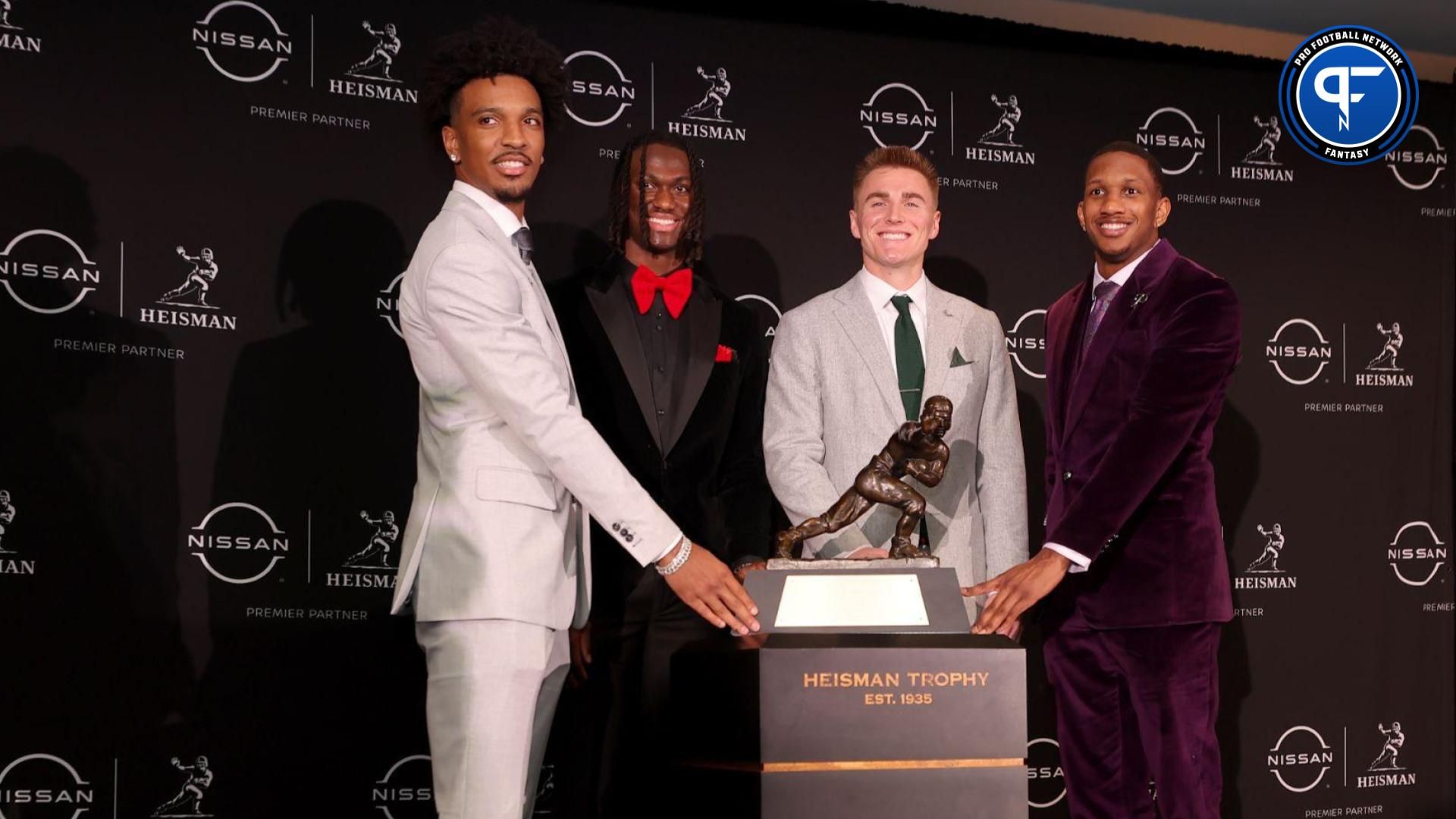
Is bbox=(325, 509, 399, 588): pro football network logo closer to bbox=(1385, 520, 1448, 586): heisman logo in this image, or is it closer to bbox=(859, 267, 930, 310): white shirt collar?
bbox=(859, 267, 930, 310): white shirt collar

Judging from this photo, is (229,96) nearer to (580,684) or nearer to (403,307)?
(403,307)

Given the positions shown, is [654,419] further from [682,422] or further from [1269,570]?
[1269,570]

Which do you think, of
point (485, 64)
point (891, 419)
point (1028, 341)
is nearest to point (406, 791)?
point (891, 419)

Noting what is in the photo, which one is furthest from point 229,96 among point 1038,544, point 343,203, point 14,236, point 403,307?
point 1038,544

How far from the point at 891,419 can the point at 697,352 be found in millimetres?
533

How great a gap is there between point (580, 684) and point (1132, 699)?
1366 mm

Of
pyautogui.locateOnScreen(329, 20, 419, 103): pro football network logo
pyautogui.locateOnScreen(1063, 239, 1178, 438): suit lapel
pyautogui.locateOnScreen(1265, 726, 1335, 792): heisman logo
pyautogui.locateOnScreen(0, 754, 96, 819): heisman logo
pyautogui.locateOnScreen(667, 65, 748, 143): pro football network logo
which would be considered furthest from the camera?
pyautogui.locateOnScreen(1265, 726, 1335, 792): heisman logo

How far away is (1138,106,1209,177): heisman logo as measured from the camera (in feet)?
17.8

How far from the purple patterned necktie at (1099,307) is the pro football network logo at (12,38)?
10.3 ft

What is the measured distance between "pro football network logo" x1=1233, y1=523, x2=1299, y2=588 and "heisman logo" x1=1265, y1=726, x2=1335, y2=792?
0.54 m

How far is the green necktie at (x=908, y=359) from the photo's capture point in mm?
3723

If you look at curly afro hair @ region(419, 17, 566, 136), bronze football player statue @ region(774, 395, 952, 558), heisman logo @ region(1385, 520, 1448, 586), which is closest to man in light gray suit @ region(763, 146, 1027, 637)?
bronze football player statue @ region(774, 395, 952, 558)

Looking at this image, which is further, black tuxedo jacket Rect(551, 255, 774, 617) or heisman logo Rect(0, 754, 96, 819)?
heisman logo Rect(0, 754, 96, 819)

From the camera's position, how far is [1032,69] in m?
5.34
